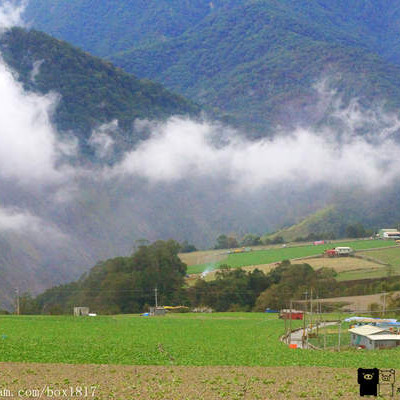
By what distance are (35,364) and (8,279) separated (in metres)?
83.4

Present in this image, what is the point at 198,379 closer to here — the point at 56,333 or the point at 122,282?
the point at 56,333

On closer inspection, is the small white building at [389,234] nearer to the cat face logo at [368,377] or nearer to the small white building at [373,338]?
the small white building at [373,338]

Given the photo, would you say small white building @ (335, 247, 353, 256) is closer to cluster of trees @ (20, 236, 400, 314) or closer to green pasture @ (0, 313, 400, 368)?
cluster of trees @ (20, 236, 400, 314)

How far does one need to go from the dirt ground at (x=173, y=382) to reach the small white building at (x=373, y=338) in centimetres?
1295

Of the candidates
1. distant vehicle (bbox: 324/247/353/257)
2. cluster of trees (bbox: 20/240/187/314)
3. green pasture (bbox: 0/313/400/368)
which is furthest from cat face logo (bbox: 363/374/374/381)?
distant vehicle (bbox: 324/247/353/257)

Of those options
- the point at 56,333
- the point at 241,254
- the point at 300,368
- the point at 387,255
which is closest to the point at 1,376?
Result: the point at 300,368

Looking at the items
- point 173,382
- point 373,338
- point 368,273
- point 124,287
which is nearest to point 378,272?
point 368,273

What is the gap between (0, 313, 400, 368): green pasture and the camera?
3509 cm

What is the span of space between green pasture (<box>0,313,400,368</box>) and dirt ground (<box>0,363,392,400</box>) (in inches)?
86.1

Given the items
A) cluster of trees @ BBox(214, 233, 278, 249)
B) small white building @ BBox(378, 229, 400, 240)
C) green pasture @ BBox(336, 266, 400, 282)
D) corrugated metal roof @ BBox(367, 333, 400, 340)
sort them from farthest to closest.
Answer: cluster of trees @ BBox(214, 233, 278, 249) < small white building @ BBox(378, 229, 400, 240) < green pasture @ BBox(336, 266, 400, 282) < corrugated metal roof @ BBox(367, 333, 400, 340)

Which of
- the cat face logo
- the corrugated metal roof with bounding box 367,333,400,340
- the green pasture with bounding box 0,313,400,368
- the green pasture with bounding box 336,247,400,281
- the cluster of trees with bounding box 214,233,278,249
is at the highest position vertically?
the cluster of trees with bounding box 214,233,278,249

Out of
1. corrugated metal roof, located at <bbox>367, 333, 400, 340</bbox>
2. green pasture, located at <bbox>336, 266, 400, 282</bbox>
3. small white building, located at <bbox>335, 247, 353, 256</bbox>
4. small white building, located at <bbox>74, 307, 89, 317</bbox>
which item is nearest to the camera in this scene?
corrugated metal roof, located at <bbox>367, 333, 400, 340</bbox>

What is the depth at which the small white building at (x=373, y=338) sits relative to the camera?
150 ft

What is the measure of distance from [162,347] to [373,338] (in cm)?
1177
